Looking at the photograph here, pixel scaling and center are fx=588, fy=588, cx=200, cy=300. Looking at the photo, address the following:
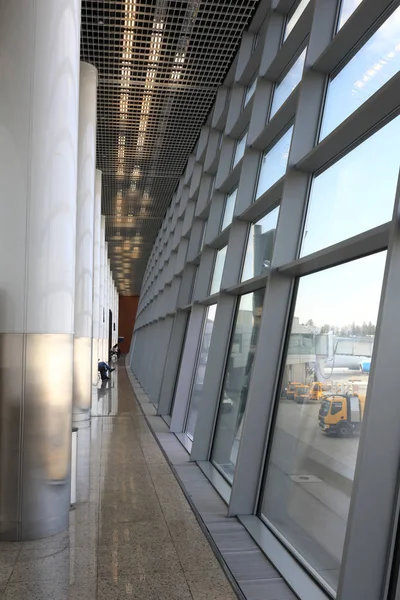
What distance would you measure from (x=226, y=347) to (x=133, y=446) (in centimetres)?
254

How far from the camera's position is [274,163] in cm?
744

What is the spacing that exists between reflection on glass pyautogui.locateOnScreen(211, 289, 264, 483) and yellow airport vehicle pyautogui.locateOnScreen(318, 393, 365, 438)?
251 centimetres

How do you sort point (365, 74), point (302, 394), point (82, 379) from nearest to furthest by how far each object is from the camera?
point (365, 74), point (302, 394), point (82, 379)

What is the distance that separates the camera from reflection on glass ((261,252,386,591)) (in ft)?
13.9

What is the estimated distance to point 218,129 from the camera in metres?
11.8

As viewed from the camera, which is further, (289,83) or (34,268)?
(289,83)

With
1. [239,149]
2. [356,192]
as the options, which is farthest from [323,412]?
[239,149]

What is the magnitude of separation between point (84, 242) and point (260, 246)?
23.8ft

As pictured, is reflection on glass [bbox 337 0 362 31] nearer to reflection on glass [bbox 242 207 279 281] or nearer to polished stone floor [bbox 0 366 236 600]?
reflection on glass [bbox 242 207 279 281]

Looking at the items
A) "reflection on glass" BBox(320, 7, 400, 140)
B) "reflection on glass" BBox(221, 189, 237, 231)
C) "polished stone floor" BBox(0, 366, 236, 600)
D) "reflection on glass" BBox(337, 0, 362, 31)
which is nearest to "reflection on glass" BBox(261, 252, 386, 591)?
"polished stone floor" BBox(0, 366, 236, 600)

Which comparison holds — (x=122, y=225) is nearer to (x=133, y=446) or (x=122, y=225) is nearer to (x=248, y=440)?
(x=133, y=446)

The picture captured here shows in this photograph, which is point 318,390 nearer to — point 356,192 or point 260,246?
point 356,192

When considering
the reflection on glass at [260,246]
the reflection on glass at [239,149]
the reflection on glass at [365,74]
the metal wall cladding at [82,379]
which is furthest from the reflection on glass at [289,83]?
the metal wall cladding at [82,379]

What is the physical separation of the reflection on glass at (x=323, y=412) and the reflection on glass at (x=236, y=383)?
1641mm
